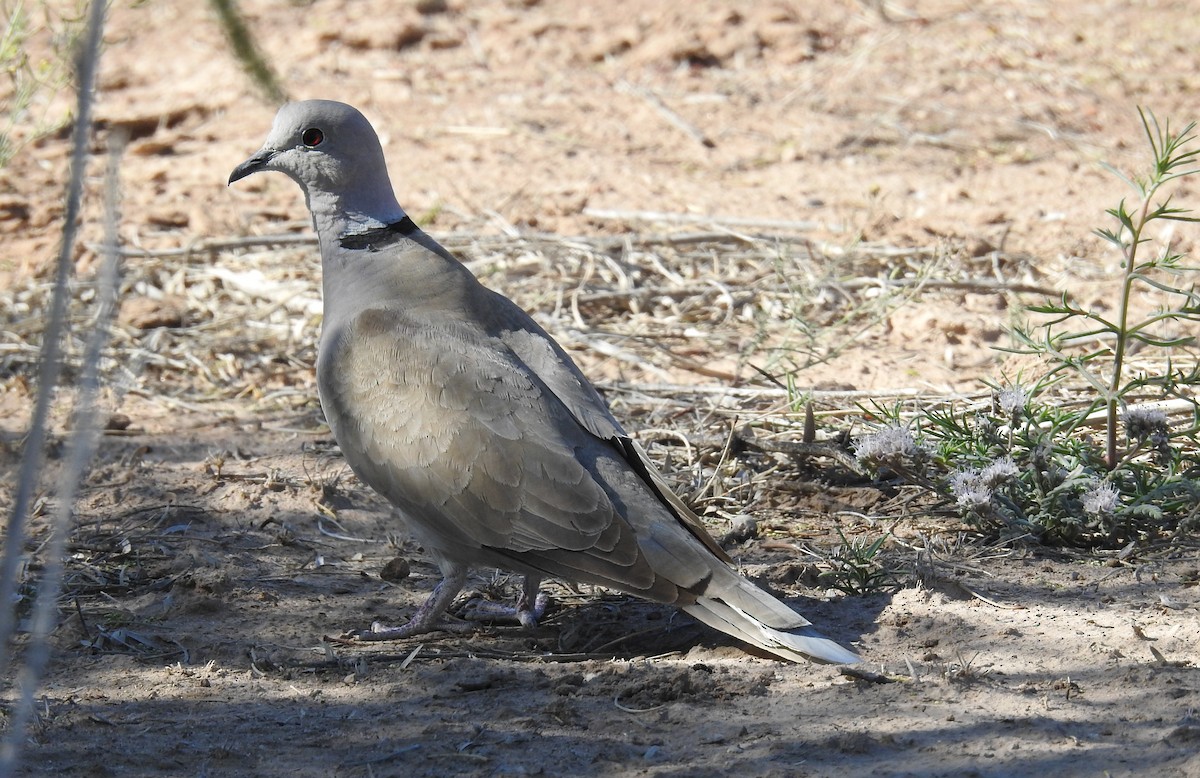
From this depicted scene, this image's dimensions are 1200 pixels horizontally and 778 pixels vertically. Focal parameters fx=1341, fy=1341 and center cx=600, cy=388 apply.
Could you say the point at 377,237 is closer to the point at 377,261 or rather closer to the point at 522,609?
the point at 377,261

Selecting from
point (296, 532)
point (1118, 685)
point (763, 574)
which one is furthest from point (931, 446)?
point (296, 532)

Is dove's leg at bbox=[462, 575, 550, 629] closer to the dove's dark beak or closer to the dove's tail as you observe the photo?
the dove's tail

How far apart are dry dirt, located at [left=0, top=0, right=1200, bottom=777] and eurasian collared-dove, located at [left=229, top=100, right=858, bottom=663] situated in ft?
0.67

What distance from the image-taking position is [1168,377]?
149 inches

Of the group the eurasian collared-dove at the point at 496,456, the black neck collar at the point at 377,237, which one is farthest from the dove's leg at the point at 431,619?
the black neck collar at the point at 377,237

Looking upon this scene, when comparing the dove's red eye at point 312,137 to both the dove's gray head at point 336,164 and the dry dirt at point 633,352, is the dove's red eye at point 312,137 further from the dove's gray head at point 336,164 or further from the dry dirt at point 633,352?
the dry dirt at point 633,352

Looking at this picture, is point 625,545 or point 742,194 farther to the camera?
point 742,194

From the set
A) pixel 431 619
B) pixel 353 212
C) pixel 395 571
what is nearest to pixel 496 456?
pixel 431 619

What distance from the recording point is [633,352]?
5.95 meters

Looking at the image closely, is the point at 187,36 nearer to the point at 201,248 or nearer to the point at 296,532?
the point at 201,248

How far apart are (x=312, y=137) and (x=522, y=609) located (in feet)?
5.52

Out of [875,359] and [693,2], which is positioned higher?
[693,2]

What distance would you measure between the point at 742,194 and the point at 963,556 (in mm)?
3971

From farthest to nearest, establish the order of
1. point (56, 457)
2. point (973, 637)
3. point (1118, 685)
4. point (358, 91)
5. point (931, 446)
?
point (358, 91) < point (56, 457) < point (931, 446) < point (973, 637) < point (1118, 685)
